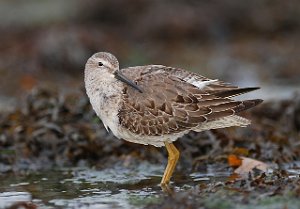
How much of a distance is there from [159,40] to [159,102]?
762 centimetres

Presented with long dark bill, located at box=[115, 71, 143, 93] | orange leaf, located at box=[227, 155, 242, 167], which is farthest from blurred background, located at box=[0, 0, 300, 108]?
long dark bill, located at box=[115, 71, 143, 93]

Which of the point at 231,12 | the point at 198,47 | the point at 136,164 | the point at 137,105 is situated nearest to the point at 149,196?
the point at 137,105

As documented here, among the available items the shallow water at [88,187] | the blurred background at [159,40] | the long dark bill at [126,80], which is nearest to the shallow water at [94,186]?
the shallow water at [88,187]

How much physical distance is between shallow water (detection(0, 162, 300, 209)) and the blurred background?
406 cm

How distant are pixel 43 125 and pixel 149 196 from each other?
2369mm

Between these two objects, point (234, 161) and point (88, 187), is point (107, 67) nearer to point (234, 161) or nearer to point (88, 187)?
point (88, 187)

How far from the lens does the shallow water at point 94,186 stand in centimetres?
562

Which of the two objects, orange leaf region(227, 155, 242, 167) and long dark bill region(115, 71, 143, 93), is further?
orange leaf region(227, 155, 242, 167)

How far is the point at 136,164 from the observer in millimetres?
7305

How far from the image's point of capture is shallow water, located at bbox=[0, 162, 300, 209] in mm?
5621

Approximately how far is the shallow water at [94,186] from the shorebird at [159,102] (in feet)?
1.12

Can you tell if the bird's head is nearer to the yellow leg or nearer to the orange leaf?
the yellow leg

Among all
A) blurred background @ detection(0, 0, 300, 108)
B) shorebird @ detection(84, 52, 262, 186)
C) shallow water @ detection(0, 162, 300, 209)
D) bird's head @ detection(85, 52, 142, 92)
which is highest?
blurred background @ detection(0, 0, 300, 108)

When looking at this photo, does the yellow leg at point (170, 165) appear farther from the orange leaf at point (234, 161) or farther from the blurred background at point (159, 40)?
the blurred background at point (159, 40)
